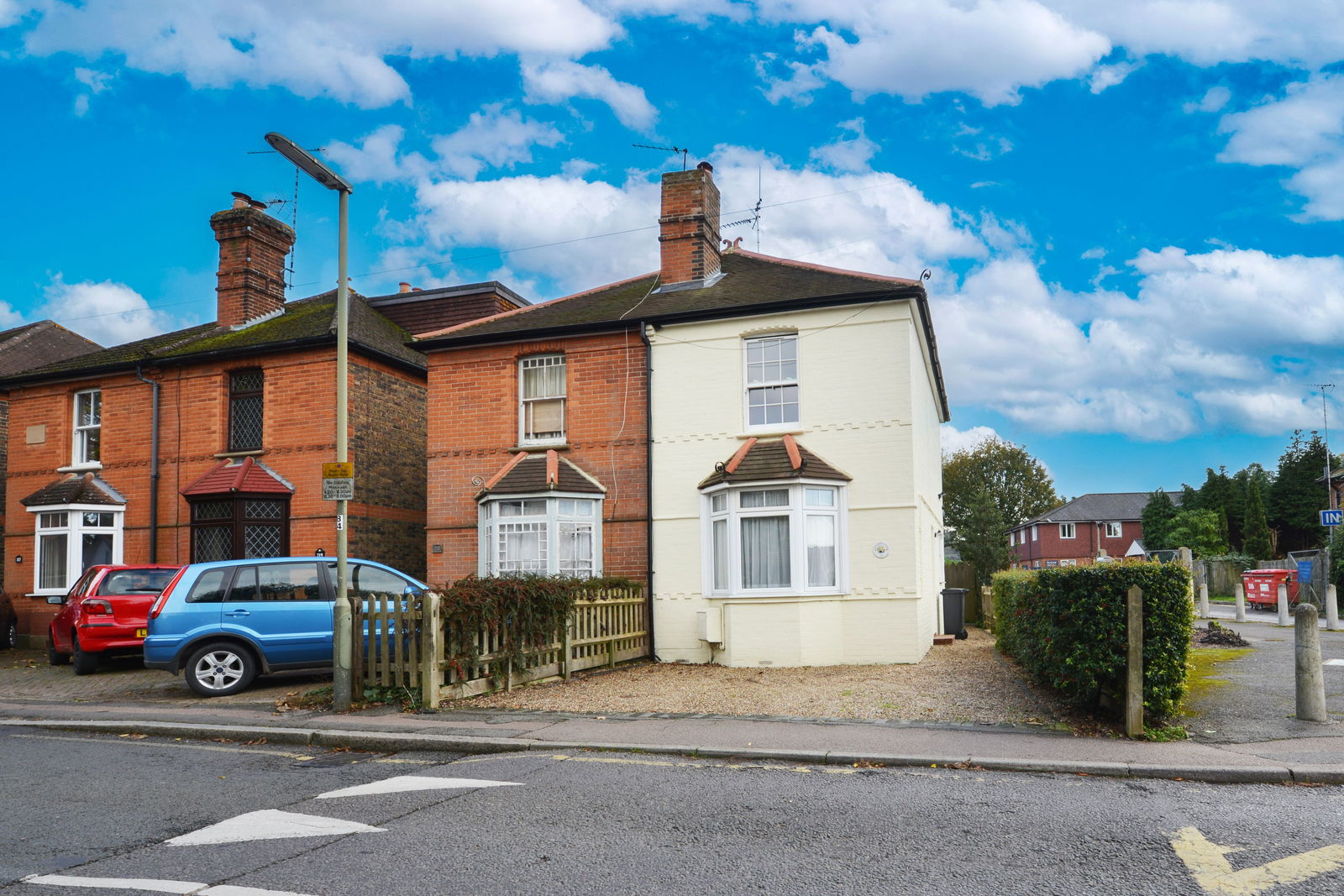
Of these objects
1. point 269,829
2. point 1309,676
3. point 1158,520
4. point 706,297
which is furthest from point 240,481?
point 1158,520

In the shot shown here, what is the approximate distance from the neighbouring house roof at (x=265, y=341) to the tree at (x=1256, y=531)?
1900 inches

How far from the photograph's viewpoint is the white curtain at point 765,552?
50.3 feet

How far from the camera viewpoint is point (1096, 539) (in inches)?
2867

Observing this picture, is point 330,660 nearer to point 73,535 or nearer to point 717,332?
point 717,332

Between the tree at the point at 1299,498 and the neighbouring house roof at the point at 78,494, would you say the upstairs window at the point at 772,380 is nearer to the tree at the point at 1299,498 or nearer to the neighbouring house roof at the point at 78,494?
the neighbouring house roof at the point at 78,494

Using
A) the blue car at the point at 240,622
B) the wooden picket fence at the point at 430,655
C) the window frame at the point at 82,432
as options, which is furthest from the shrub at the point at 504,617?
the window frame at the point at 82,432

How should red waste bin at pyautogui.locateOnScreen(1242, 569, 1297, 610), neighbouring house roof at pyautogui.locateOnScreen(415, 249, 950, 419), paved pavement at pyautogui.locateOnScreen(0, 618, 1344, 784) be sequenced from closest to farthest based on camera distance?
paved pavement at pyautogui.locateOnScreen(0, 618, 1344, 784), neighbouring house roof at pyautogui.locateOnScreen(415, 249, 950, 419), red waste bin at pyautogui.locateOnScreen(1242, 569, 1297, 610)

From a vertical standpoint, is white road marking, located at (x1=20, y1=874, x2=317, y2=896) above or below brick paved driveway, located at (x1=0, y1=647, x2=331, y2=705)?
above

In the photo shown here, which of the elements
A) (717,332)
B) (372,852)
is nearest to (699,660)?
(717,332)

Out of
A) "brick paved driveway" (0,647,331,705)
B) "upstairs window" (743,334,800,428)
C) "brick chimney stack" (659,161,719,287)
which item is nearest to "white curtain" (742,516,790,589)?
"upstairs window" (743,334,800,428)

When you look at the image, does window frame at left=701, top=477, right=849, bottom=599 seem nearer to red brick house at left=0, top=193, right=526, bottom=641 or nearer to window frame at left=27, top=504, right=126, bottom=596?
red brick house at left=0, top=193, right=526, bottom=641

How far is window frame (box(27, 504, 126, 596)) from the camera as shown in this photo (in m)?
20.5

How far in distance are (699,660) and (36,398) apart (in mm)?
16871

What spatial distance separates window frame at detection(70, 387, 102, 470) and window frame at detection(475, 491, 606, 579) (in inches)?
402
